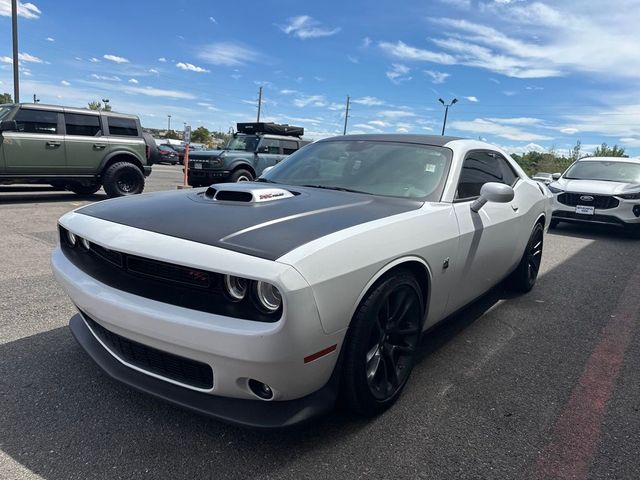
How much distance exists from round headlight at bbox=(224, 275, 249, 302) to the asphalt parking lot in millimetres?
743

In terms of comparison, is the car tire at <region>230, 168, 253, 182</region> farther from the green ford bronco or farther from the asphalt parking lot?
the asphalt parking lot

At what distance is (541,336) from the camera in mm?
3809

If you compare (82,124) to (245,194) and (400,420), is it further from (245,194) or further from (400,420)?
(400,420)

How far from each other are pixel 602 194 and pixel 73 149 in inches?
392

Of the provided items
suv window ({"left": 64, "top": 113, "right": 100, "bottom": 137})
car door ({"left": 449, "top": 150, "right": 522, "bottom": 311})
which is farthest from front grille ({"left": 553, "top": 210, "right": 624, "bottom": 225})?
suv window ({"left": 64, "top": 113, "right": 100, "bottom": 137})

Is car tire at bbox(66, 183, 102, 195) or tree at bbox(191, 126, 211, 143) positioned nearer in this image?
car tire at bbox(66, 183, 102, 195)

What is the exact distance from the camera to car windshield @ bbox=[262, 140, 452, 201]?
3.19 m

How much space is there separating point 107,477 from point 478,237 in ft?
8.27

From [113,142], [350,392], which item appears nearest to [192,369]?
[350,392]

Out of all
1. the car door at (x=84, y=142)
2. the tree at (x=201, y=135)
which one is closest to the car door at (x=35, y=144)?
the car door at (x=84, y=142)

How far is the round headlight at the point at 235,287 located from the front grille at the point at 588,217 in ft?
28.7

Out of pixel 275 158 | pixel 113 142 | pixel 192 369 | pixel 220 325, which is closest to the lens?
pixel 220 325

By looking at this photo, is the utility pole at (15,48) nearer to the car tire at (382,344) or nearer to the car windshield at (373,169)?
the car windshield at (373,169)

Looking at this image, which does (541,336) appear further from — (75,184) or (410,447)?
(75,184)
